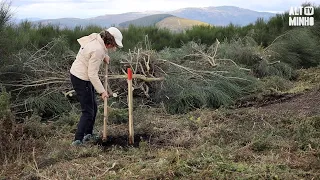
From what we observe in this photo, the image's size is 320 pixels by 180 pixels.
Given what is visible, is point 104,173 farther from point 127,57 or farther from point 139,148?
point 127,57

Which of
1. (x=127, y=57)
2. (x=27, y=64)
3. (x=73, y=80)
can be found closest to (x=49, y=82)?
(x=27, y=64)

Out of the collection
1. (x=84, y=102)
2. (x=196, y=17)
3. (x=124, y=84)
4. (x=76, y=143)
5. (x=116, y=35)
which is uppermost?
(x=116, y=35)

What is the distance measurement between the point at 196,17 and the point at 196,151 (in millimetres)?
17879

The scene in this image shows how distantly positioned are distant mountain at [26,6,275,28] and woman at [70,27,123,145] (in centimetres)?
633

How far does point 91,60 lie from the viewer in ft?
14.6

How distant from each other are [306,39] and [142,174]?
8.15m

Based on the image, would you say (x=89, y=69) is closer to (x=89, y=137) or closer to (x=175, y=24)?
(x=89, y=137)

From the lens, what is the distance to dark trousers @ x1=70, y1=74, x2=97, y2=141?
15.3 ft

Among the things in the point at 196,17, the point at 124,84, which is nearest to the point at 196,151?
the point at 124,84

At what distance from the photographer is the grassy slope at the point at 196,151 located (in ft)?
11.7

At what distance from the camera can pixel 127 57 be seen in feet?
24.5

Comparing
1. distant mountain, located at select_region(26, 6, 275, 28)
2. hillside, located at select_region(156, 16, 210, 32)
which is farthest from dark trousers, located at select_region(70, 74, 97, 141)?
hillside, located at select_region(156, 16, 210, 32)

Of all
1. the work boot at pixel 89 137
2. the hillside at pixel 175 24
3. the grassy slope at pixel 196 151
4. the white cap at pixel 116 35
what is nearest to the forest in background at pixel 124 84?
the grassy slope at pixel 196 151

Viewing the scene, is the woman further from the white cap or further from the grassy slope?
the grassy slope
